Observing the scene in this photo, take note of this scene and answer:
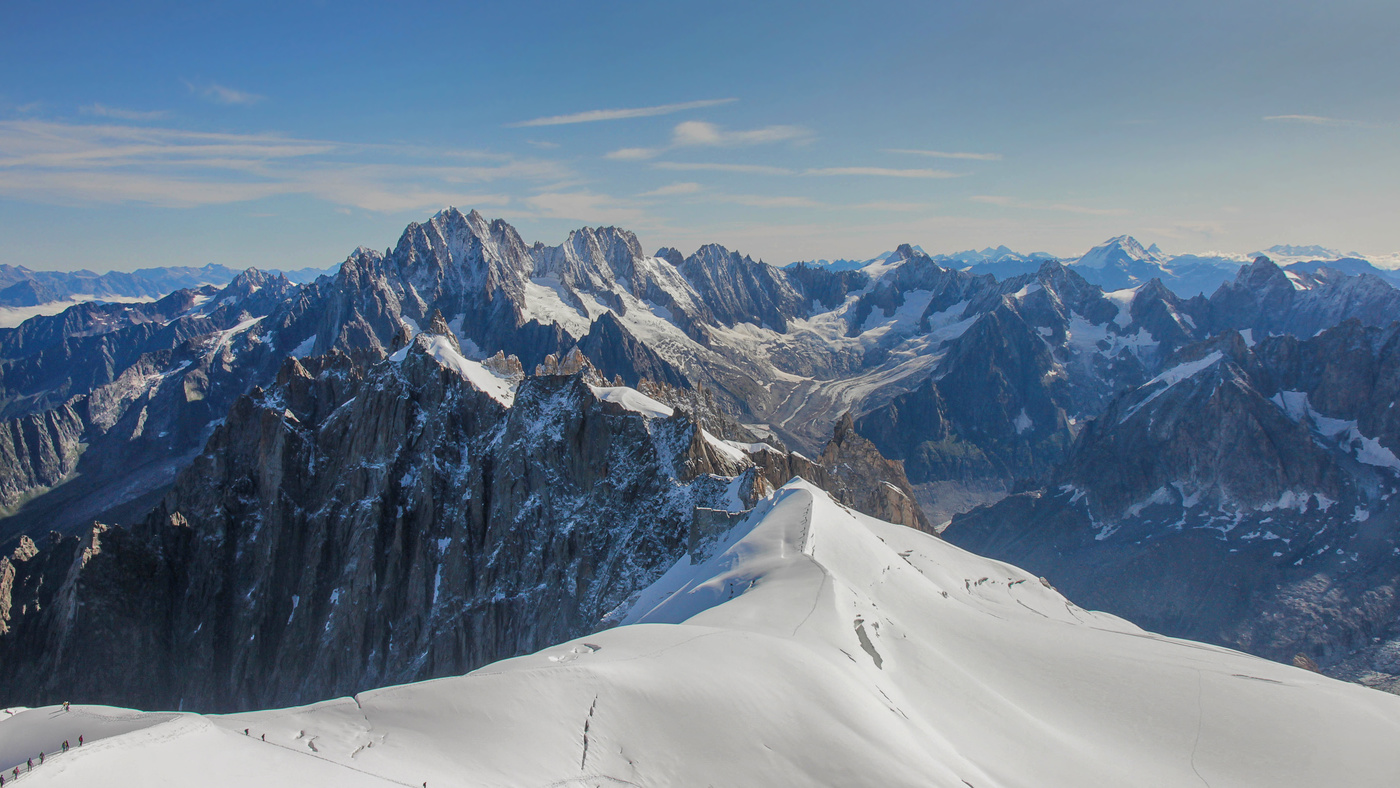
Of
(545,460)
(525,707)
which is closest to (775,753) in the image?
(525,707)

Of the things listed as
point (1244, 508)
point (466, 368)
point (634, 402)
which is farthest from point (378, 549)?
point (1244, 508)

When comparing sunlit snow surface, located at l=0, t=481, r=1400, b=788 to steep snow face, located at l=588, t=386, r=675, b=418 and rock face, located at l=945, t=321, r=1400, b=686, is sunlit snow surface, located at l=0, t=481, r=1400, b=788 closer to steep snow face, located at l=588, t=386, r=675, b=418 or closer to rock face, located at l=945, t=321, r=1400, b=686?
steep snow face, located at l=588, t=386, r=675, b=418

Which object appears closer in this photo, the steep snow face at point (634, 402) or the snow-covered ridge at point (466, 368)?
the steep snow face at point (634, 402)

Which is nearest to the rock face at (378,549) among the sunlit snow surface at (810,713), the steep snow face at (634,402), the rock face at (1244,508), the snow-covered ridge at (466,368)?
the snow-covered ridge at (466,368)

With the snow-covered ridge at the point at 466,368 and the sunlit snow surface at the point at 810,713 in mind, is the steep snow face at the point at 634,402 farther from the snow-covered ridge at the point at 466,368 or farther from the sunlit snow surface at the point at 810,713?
the sunlit snow surface at the point at 810,713

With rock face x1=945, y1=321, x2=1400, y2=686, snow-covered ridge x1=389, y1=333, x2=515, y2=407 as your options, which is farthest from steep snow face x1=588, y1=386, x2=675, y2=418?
rock face x1=945, y1=321, x2=1400, y2=686

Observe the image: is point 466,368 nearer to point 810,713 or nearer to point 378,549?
point 378,549

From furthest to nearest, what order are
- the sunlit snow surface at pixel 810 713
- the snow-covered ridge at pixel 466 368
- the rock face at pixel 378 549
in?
the snow-covered ridge at pixel 466 368
the rock face at pixel 378 549
the sunlit snow surface at pixel 810 713
